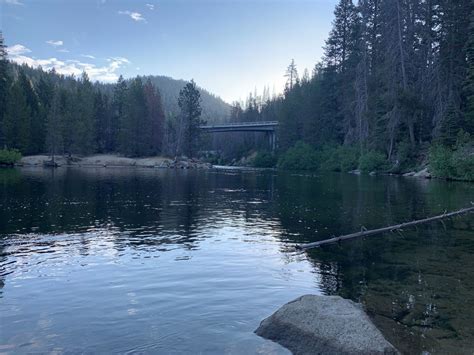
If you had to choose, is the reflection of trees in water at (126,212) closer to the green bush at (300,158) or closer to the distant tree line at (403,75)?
the distant tree line at (403,75)

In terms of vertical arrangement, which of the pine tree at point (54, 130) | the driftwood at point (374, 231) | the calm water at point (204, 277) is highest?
the pine tree at point (54, 130)

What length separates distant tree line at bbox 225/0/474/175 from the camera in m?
62.4

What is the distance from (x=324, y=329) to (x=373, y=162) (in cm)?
7271

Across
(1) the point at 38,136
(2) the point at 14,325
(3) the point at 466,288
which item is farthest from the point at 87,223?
(1) the point at 38,136

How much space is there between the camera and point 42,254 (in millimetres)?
15359

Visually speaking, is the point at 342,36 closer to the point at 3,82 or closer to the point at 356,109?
the point at 356,109

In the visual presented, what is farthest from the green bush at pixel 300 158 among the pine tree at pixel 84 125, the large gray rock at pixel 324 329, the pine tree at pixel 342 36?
the large gray rock at pixel 324 329

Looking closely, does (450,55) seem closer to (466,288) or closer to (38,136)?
(466,288)

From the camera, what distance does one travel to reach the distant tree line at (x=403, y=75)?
62.4 m

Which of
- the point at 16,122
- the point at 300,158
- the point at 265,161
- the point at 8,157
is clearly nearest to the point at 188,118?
the point at 265,161

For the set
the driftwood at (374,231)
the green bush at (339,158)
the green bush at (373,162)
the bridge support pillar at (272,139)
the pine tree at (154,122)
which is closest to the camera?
the driftwood at (374,231)

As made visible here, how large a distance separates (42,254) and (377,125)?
7190cm

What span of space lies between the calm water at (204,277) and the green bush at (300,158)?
248 ft

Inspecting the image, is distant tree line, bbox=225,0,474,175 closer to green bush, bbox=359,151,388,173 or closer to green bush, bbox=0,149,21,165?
green bush, bbox=359,151,388,173
